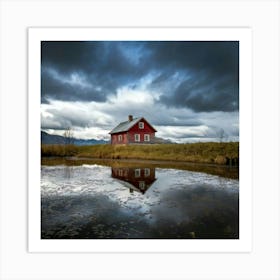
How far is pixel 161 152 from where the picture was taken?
3.57 meters

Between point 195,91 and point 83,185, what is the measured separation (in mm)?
1846

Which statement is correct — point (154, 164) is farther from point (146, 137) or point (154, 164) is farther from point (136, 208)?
point (136, 208)

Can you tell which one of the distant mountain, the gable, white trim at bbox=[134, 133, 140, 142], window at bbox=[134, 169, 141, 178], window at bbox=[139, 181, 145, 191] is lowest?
window at bbox=[139, 181, 145, 191]

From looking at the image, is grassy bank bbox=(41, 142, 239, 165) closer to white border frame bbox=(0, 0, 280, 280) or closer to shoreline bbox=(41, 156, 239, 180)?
shoreline bbox=(41, 156, 239, 180)

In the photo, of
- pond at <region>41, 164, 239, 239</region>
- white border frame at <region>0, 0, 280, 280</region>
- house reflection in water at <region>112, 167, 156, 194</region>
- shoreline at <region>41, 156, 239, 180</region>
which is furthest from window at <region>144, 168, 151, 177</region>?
white border frame at <region>0, 0, 280, 280</region>

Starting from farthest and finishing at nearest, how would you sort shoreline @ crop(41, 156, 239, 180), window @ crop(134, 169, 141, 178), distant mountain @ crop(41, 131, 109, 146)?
window @ crop(134, 169, 141, 178) → shoreline @ crop(41, 156, 239, 180) → distant mountain @ crop(41, 131, 109, 146)

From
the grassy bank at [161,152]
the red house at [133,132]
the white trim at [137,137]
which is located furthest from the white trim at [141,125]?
the grassy bank at [161,152]

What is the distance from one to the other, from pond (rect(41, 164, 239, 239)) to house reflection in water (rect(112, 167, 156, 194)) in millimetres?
15

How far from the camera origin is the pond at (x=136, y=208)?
8.40ft

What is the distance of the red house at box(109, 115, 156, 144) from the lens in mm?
3004

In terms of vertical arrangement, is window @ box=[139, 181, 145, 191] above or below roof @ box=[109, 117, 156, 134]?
below
